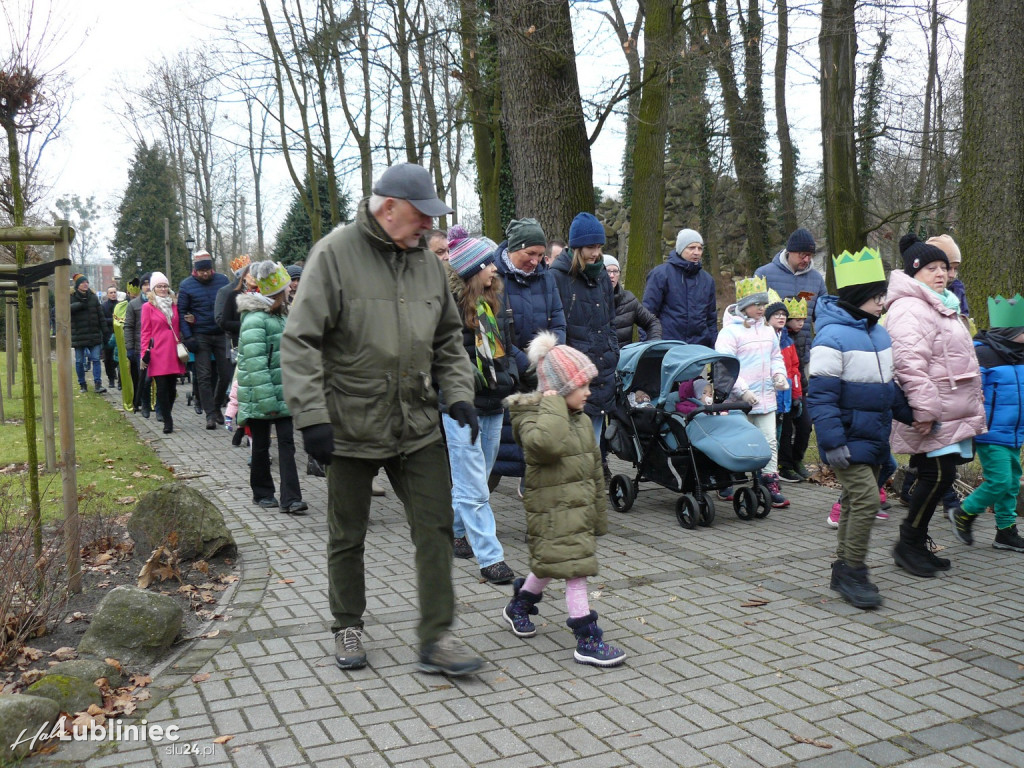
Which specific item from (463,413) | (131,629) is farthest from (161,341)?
(463,413)

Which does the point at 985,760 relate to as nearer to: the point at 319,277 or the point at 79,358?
the point at 319,277

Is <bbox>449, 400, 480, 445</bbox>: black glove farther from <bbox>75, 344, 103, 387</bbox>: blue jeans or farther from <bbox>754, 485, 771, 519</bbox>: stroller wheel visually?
<bbox>75, 344, 103, 387</bbox>: blue jeans

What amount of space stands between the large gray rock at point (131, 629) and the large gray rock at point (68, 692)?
43cm

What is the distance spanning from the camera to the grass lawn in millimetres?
7614

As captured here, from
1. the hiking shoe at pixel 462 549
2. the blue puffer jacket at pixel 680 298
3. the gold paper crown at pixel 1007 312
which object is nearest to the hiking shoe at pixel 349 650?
the hiking shoe at pixel 462 549

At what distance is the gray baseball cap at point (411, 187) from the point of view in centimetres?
431

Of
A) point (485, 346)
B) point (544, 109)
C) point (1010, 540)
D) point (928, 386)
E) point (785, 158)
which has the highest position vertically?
point (785, 158)

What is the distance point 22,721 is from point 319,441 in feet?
4.92

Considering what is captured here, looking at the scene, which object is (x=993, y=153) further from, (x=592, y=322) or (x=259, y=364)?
(x=259, y=364)

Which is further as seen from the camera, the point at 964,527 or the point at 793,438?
the point at 793,438

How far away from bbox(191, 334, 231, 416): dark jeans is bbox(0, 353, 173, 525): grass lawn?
1.04 metres

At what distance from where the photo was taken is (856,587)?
5.49 m

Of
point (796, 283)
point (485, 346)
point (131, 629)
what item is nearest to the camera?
point (131, 629)

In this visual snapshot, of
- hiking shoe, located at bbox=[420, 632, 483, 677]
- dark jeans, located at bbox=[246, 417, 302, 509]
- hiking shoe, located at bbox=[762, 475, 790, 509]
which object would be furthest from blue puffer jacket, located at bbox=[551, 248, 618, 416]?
hiking shoe, located at bbox=[420, 632, 483, 677]
